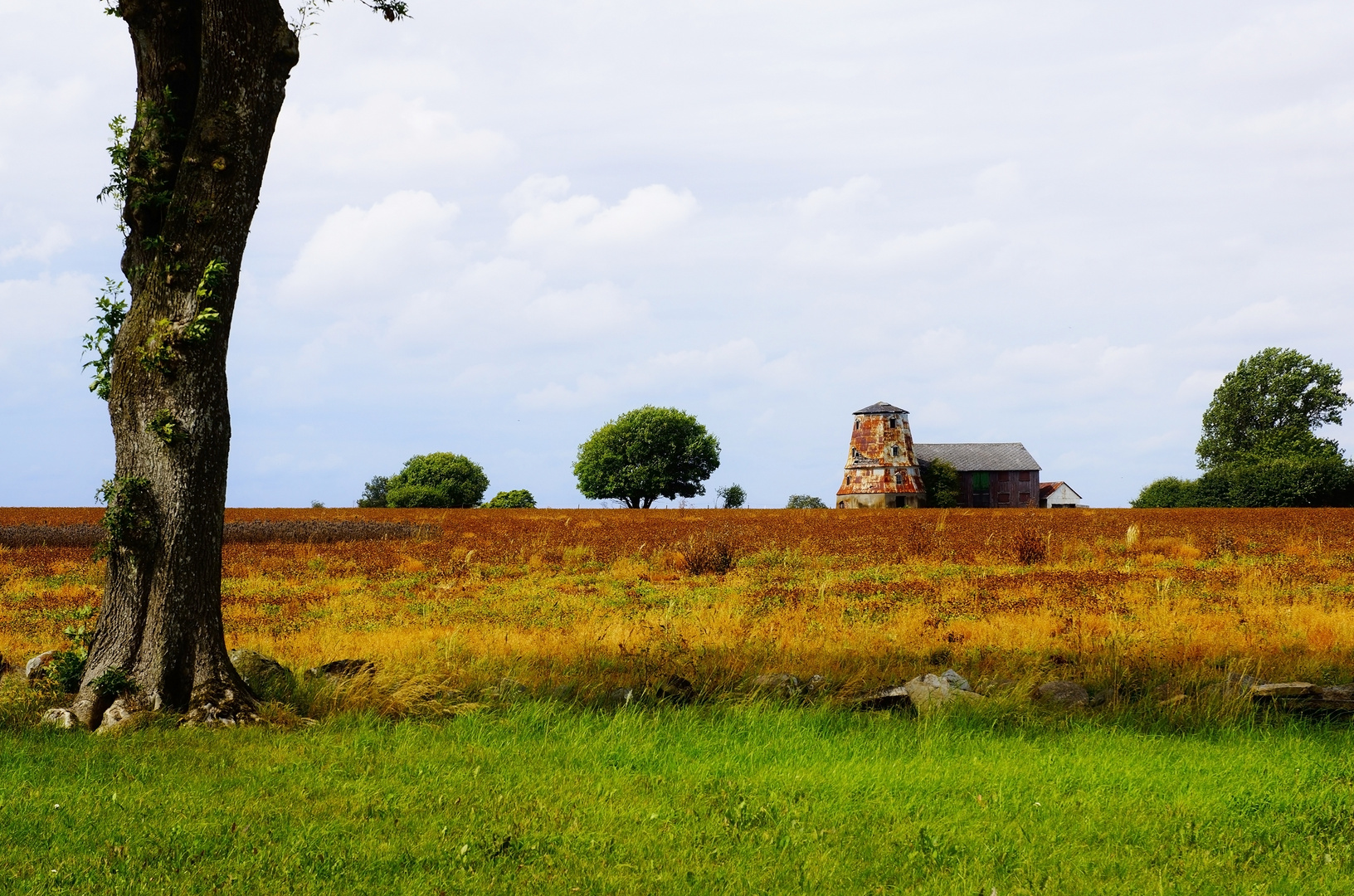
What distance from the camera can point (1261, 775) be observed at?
803cm

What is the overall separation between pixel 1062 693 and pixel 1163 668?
173 centimetres

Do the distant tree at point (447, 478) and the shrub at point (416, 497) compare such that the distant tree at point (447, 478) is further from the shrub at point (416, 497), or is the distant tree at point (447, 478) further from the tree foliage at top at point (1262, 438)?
the tree foliage at top at point (1262, 438)

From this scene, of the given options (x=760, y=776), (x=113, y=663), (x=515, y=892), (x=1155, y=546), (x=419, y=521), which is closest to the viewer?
(x=515, y=892)

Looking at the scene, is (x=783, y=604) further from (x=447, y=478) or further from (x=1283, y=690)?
(x=447, y=478)

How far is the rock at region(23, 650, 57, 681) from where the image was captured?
10.3 m

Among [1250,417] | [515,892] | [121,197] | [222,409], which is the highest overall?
[1250,417]

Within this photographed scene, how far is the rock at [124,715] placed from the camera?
8648 millimetres

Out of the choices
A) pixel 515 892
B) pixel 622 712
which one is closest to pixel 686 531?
pixel 622 712

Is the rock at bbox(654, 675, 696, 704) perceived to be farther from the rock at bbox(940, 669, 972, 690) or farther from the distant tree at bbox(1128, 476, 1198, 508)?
the distant tree at bbox(1128, 476, 1198, 508)

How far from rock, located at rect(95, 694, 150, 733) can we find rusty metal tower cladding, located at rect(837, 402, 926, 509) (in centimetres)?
8008

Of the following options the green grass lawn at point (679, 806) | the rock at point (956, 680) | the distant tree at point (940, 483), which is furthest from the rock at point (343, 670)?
the distant tree at point (940, 483)

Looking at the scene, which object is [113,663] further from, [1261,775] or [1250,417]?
[1250,417]

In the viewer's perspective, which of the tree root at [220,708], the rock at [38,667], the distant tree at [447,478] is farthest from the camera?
the distant tree at [447,478]

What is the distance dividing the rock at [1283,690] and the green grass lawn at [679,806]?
22.2 inches
